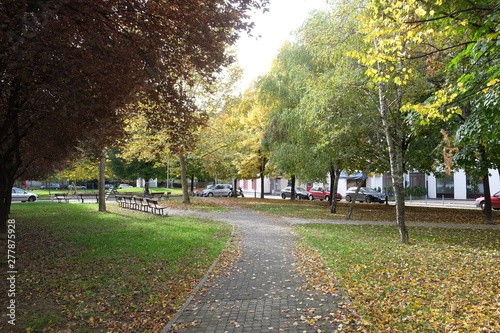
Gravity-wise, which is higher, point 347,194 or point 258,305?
point 347,194

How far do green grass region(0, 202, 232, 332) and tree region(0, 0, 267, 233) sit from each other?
3.06 meters

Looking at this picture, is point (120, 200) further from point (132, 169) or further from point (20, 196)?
point (132, 169)

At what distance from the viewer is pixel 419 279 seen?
6641mm

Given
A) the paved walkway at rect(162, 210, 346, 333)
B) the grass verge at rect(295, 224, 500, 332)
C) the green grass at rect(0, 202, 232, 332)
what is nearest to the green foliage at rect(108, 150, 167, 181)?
the green grass at rect(0, 202, 232, 332)

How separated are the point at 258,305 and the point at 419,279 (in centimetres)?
337

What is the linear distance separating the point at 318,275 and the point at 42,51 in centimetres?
663

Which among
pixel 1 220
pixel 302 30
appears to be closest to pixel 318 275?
pixel 1 220

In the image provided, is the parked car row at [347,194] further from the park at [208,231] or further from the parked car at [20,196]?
the parked car at [20,196]

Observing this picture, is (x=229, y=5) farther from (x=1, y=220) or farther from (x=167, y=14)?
(x=1, y=220)

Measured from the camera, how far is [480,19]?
21.3 feet

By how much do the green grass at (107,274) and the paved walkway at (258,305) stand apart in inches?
17.4

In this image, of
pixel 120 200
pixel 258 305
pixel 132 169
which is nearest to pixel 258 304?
pixel 258 305

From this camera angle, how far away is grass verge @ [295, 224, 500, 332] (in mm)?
4665

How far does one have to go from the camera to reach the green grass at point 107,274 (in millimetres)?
4911
